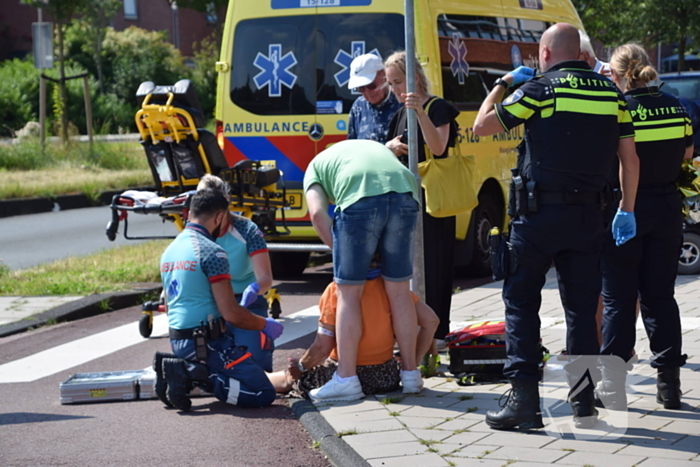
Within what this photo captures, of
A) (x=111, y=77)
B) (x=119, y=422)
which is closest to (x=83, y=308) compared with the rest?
(x=119, y=422)

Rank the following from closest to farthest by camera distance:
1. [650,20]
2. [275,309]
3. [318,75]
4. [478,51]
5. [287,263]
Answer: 1. [275,309]
2. [318,75]
3. [478,51]
4. [287,263]
5. [650,20]

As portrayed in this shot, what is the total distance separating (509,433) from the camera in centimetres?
462

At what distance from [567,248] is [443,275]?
5.43ft

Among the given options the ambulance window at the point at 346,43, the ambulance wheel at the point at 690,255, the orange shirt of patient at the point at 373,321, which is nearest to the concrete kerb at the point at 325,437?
the orange shirt of patient at the point at 373,321

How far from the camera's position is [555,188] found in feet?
14.8

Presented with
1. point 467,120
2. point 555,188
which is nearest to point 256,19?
point 467,120

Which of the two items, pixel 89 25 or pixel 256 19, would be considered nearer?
pixel 256 19

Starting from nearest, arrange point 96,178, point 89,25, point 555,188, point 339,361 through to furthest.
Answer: point 555,188, point 339,361, point 96,178, point 89,25

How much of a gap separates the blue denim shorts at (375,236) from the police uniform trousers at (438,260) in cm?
71

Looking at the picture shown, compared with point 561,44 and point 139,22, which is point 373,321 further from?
point 139,22

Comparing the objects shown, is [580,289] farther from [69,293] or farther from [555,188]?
[69,293]

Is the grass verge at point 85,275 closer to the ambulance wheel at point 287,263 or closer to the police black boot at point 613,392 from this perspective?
the ambulance wheel at point 287,263

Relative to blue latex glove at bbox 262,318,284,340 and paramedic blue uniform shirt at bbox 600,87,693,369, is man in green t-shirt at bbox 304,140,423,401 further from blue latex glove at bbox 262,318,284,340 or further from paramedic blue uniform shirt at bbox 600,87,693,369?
paramedic blue uniform shirt at bbox 600,87,693,369

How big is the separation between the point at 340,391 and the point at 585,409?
1.34 m
